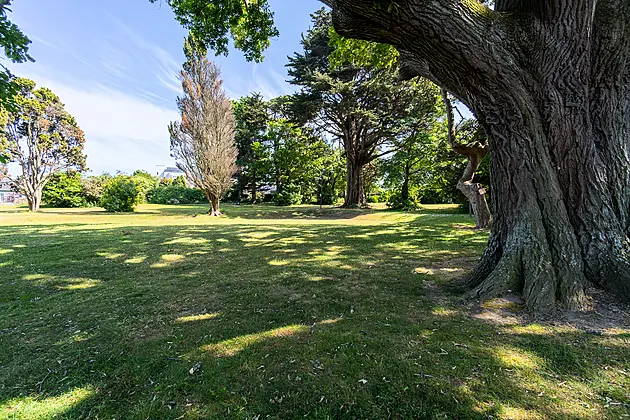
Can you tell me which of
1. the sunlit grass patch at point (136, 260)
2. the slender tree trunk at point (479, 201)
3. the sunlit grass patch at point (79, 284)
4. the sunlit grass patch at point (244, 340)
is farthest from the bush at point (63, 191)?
the slender tree trunk at point (479, 201)

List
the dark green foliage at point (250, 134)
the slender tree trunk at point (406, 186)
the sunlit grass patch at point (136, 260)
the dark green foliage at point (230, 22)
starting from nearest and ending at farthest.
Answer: the sunlit grass patch at point (136, 260) → the dark green foliage at point (230, 22) → the slender tree trunk at point (406, 186) → the dark green foliage at point (250, 134)

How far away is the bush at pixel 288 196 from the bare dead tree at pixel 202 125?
9.68 metres

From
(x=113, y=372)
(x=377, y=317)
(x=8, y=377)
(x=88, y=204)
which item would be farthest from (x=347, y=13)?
(x=88, y=204)

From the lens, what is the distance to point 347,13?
110 inches

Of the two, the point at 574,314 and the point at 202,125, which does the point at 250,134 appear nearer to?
the point at 202,125

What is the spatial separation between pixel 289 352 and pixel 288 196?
23.4 meters

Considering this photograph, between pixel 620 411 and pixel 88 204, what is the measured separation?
28.8m

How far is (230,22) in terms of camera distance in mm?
6551

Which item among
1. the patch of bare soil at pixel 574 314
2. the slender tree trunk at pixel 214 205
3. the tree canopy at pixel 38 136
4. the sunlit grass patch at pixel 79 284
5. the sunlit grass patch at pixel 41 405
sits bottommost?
the sunlit grass patch at pixel 41 405

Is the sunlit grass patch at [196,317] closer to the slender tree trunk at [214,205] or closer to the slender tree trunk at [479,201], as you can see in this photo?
the slender tree trunk at [479,201]

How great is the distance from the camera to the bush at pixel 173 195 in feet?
95.7

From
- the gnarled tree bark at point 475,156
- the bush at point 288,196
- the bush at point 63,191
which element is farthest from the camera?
the bush at point 288,196

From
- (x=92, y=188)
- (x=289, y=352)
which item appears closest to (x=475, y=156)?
(x=289, y=352)

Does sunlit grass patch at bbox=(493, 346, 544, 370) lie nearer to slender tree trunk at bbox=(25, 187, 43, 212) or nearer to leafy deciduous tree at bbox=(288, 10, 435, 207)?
leafy deciduous tree at bbox=(288, 10, 435, 207)
